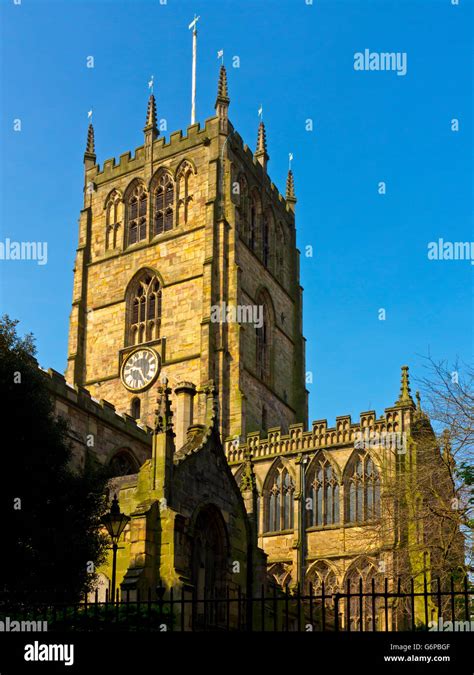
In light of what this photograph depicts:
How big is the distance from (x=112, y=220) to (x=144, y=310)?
7714mm

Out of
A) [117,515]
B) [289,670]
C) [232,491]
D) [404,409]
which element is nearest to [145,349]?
[404,409]

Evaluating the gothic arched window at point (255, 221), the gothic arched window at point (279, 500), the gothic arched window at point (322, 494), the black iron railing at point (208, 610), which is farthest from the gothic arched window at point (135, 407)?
the black iron railing at point (208, 610)

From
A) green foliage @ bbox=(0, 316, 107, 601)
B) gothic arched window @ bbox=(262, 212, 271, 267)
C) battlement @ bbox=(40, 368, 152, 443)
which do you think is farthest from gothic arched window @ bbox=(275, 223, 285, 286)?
green foliage @ bbox=(0, 316, 107, 601)

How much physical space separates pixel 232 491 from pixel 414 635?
15736 millimetres

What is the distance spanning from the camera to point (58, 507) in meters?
22.0

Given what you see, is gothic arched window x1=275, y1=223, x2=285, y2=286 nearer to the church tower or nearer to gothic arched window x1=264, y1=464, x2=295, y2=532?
the church tower

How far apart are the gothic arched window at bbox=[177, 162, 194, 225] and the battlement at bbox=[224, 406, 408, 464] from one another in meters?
15.2

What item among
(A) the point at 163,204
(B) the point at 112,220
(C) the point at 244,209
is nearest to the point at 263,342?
(C) the point at 244,209

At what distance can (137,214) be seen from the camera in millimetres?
60562

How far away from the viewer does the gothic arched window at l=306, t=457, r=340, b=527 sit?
45.1 meters

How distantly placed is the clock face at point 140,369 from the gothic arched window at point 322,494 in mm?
12287

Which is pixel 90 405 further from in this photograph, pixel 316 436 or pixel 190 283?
pixel 190 283

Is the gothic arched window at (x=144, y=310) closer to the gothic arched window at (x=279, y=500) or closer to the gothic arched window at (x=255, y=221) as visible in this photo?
the gothic arched window at (x=255, y=221)

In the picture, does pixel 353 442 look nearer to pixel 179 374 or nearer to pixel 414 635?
pixel 179 374
